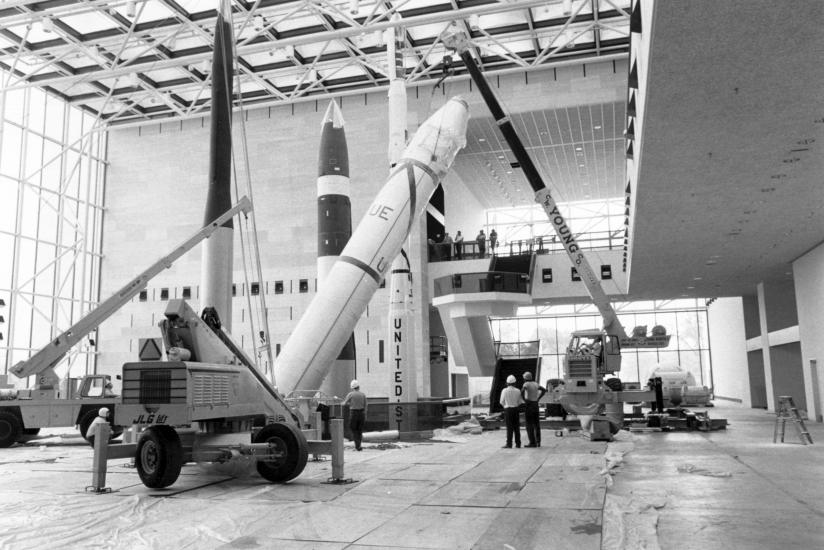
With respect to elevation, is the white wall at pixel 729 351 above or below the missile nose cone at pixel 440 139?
below

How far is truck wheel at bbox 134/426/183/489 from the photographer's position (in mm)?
9133

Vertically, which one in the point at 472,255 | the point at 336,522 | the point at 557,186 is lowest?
the point at 336,522

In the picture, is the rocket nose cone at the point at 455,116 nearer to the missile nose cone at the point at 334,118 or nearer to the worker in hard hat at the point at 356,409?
the missile nose cone at the point at 334,118

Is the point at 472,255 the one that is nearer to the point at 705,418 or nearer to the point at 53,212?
the point at 705,418

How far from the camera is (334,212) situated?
1795 cm

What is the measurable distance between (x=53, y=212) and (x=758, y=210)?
28.0 m

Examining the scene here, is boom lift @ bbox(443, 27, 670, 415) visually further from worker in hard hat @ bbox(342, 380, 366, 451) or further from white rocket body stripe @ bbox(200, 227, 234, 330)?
white rocket body stripe @ bbox(200, 227, 234, 330)

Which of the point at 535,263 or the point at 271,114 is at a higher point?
the point at 271,114

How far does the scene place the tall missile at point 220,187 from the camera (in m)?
13.3

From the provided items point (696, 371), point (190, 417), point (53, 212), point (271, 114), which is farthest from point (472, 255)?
point (696, 371)

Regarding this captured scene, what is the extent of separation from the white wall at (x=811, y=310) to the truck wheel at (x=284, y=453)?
15513 millimetres

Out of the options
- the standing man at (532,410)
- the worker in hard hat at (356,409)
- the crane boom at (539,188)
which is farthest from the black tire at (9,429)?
the crane boom at (539,188)

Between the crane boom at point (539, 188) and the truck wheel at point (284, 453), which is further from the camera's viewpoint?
the crane boom at point (539, 188)

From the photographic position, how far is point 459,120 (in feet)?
52.5
